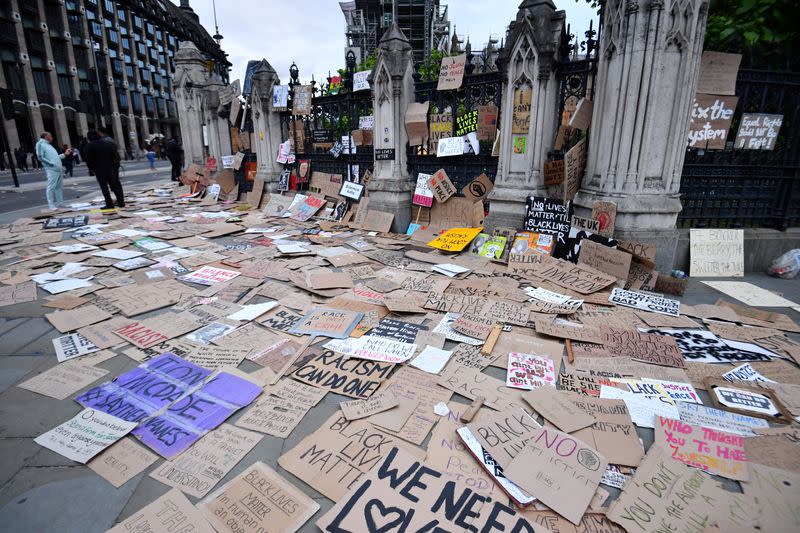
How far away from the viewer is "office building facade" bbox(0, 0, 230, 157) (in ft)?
115

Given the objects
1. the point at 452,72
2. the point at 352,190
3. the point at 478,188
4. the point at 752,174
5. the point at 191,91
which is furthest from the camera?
the point at 191,91

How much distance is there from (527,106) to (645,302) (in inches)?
126

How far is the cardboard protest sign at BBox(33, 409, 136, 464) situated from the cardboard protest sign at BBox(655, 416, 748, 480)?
318 cm

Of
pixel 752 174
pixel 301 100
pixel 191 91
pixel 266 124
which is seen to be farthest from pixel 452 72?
pixel 191 91

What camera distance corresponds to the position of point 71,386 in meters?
2.90

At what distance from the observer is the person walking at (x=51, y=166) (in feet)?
32.6

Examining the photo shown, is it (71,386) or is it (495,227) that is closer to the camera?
(71,386)

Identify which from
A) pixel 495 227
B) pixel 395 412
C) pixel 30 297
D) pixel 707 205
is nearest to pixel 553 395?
pixel 395 412

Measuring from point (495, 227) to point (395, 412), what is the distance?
170 inches

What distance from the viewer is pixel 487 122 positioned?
6.61m

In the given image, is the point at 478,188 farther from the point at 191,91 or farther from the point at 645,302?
the point at 191,91

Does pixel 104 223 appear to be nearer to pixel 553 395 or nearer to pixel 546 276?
pixel 546 276

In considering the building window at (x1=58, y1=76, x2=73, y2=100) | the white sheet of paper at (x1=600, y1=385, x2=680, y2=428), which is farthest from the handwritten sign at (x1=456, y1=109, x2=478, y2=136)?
the building window at (x1=58, y1=76, x2=73, y2=100)

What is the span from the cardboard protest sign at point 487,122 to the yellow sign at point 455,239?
5.08ft
